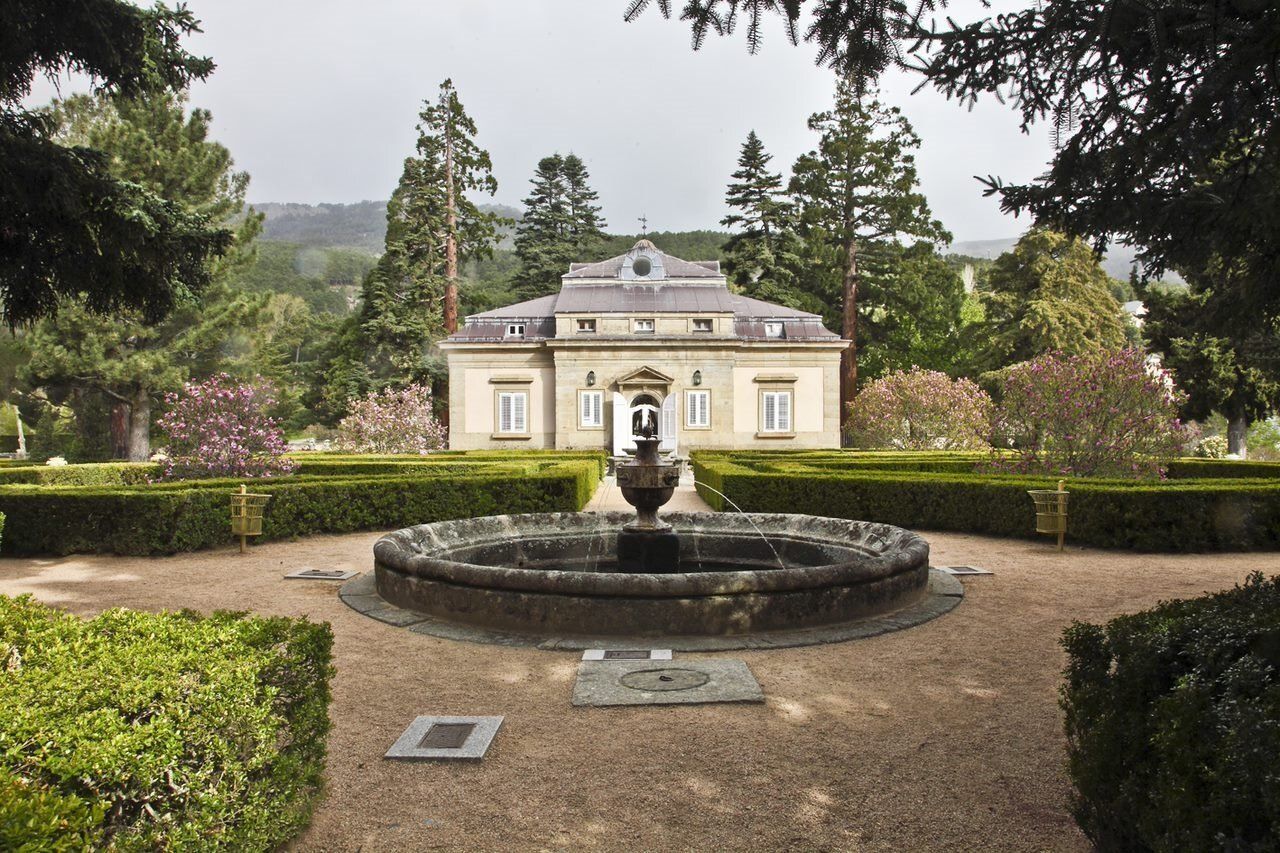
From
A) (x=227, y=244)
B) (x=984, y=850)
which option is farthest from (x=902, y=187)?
(x=984, y=850)

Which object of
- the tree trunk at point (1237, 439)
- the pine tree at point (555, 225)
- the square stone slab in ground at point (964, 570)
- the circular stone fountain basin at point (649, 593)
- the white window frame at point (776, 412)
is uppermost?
the pine tree at point (555, 225)

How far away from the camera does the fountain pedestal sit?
8.41 meters

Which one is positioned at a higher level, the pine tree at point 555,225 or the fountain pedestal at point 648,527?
the pine tree at point 555,225

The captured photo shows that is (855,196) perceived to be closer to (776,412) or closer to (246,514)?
(776,412)

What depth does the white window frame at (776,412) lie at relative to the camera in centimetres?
2964

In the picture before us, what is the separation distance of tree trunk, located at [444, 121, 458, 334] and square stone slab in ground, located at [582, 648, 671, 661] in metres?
30.7

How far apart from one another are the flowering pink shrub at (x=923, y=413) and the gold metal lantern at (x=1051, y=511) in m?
14.0

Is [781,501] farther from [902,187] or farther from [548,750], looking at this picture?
[902,187]

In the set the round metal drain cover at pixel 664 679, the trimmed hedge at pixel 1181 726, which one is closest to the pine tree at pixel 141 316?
the round metal drain cover at pixel 664 679

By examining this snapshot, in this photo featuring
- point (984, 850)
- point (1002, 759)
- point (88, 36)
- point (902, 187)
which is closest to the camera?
point (984, 850)

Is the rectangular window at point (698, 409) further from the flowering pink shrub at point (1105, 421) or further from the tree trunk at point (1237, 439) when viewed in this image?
the tree trunk at point (1237, 439)

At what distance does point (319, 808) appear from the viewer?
11.8 ft

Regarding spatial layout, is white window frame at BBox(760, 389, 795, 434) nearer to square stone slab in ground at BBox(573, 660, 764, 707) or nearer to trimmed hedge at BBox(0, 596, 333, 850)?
square stone slab in ground at BBox(573, 660, 764, 707)

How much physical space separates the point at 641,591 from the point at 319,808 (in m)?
3.14
